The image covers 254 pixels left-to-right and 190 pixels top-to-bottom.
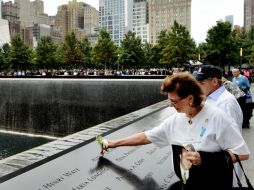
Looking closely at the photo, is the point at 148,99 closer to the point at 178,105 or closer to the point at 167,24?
the point at 178,105

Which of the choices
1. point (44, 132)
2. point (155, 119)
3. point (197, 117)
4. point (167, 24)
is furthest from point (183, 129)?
point (167, 24)

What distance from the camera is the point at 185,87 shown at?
89.0 inches

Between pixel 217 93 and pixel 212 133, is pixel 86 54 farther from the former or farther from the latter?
pixel 212 133

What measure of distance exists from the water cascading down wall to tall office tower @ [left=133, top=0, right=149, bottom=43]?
16662 cm

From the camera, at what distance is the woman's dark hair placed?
2.26 metres

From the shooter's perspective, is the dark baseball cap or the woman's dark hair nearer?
the woman's dark hair

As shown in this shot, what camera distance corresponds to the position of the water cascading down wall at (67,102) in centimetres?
1855

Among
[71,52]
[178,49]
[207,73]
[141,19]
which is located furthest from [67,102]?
[141,19]

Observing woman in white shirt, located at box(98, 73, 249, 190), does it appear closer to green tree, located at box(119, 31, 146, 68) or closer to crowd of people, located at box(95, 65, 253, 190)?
crowd of people, located at box(95, 65, 253, 190)

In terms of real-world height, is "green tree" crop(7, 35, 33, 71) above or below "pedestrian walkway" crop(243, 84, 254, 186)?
above

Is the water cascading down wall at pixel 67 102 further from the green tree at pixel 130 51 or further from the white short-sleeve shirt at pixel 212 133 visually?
the green tree at pixel 130 51

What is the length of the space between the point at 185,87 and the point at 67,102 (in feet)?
59.7

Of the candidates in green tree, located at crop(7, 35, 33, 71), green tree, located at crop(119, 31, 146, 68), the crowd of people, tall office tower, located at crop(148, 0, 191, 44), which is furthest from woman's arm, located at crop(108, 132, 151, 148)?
tall office tower, located at crop(148, 0, 191, 44)

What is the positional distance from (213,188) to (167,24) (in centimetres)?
17002
